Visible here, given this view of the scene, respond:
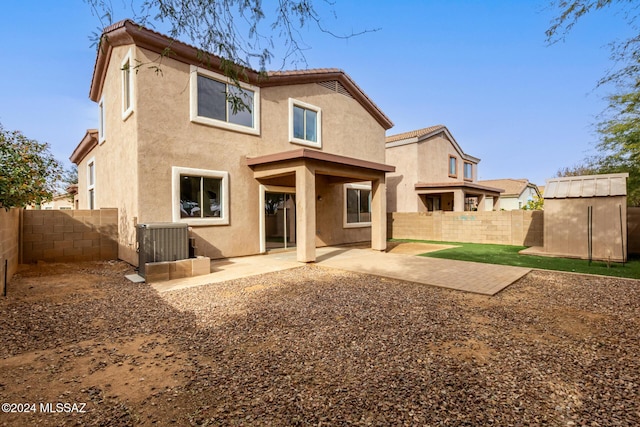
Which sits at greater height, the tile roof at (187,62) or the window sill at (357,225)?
the tile roof at (187,62)

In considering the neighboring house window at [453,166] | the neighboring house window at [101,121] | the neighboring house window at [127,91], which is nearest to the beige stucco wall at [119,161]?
the neighboring house window at [127,91]

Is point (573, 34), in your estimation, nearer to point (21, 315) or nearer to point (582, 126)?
point (21, 315)

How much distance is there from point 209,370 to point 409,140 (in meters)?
20.4

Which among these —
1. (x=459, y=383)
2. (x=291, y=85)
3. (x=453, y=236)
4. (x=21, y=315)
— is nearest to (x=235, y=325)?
(x=459, y=383)

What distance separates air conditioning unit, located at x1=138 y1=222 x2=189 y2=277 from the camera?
24.2ft

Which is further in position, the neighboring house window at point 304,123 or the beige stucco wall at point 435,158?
the beige stucco wall at point 435,158

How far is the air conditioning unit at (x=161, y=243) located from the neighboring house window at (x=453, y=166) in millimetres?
21707

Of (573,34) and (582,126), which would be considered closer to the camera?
(573,34)

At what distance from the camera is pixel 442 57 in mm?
8055

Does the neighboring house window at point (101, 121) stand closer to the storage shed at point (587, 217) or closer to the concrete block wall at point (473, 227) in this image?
the concrete block wall at point (473, 227)

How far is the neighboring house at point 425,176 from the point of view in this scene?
2023 cm

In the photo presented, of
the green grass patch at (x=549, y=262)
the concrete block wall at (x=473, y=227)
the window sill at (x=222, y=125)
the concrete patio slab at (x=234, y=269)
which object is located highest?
the window sill at (x=222, y=125)

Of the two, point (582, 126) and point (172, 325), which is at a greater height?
point (582, 126)

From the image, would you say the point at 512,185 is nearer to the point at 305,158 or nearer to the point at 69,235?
the point at 305,158
